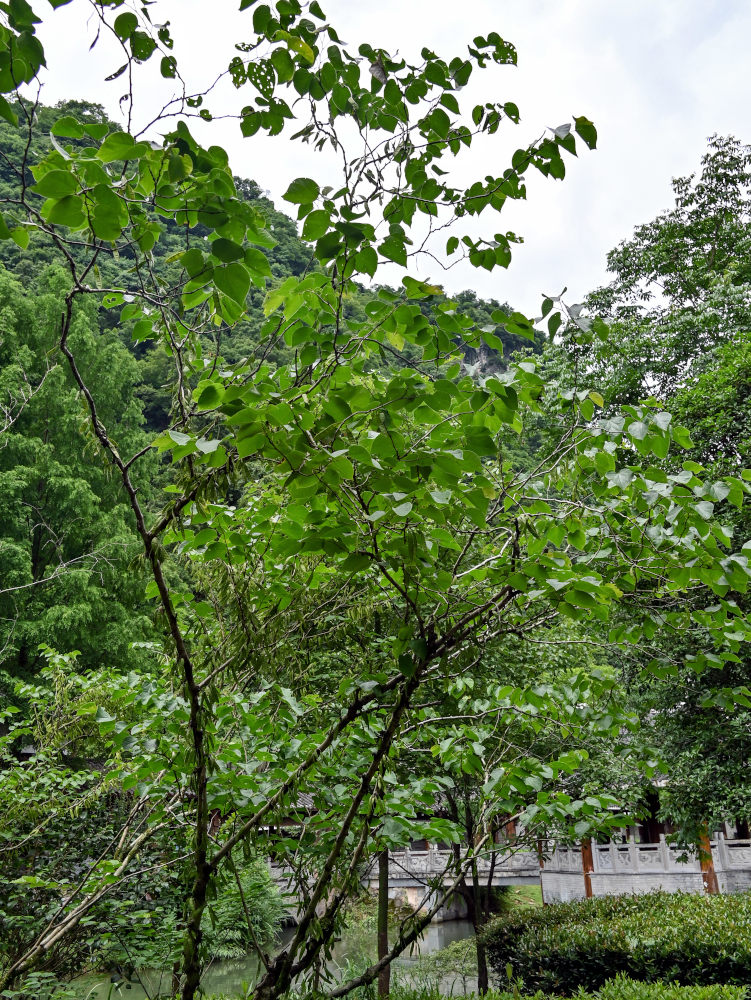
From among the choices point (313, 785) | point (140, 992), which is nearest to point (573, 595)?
point (313, 785)

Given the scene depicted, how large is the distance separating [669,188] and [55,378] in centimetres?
1208

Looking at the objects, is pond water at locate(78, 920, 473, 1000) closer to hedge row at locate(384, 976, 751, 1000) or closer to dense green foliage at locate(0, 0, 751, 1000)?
hedge row at locate(384, 976, 751, 1000)

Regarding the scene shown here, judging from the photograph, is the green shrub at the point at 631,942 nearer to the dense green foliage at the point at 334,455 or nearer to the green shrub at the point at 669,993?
the green shrub at the point at 669,993

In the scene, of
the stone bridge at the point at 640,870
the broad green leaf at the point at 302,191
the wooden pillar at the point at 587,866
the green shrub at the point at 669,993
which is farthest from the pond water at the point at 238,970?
the broad green leaf at the point at 302,191

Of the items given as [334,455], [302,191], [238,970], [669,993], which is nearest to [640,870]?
[238,970]

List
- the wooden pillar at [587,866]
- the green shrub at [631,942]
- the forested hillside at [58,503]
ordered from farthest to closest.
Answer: the wooden pillar at [587,866] < the forested hillside at [58,503] < the green shrub at [631,942]

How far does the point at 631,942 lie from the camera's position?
682 centimetres

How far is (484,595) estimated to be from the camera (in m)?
2.18

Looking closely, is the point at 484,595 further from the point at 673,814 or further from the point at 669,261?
the point at 669,261

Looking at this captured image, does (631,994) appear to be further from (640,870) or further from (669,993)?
(640,870)

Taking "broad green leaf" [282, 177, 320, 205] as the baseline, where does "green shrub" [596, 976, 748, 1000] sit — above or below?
below

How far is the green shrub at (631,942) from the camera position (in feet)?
20.3

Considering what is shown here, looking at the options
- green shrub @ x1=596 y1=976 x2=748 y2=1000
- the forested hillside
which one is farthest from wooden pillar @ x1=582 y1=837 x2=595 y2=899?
green shrub @ x1=596 y1=976 x2=748 y2=1000

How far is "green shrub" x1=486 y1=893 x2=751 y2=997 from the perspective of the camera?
20.3 feet
